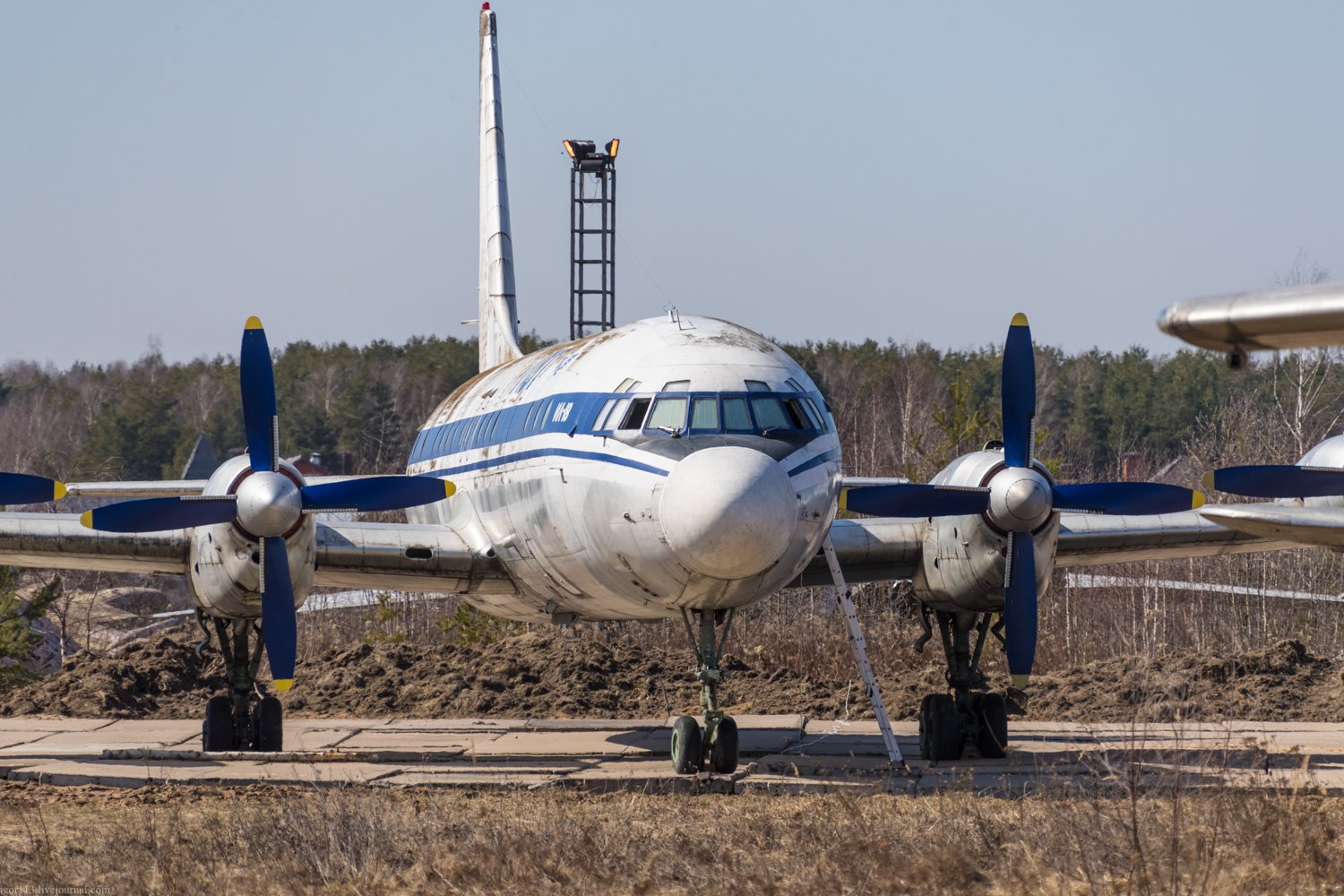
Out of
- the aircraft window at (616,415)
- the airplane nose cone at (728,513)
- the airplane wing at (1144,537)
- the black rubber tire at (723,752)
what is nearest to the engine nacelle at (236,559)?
the aircraft window at (616,415)

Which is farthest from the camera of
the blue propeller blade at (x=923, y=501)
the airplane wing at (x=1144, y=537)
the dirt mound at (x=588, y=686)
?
the dirt mound at (x=588, y=686)

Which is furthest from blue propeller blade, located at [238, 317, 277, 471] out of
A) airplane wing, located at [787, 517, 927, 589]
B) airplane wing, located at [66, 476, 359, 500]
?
airplane wing, located at [787, 517, 927, 589]

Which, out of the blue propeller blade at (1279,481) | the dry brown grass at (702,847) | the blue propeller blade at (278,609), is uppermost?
the blue propeller blade at (1279,481)

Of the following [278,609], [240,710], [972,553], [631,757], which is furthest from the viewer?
[240,710]

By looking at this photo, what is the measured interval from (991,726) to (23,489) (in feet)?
33.7

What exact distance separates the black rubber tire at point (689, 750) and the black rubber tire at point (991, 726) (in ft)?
14.0

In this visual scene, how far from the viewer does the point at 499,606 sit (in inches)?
720

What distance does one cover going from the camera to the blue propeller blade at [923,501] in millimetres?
15492

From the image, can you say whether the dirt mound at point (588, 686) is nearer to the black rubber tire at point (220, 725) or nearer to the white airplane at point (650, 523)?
the white airplane at point (650, 523)

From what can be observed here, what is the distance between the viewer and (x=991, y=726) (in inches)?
661

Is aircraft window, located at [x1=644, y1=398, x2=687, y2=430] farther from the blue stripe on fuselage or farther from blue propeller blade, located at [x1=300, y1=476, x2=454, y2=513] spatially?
blue propeller blade, located at [x1=300, y1=476, x2=454, y2=513]

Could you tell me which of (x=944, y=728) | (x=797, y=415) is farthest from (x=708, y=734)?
(x=944, y=728)

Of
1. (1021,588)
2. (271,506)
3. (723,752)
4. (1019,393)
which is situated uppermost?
(1019,393)

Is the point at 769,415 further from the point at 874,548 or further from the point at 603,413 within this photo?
the point at 874,548
